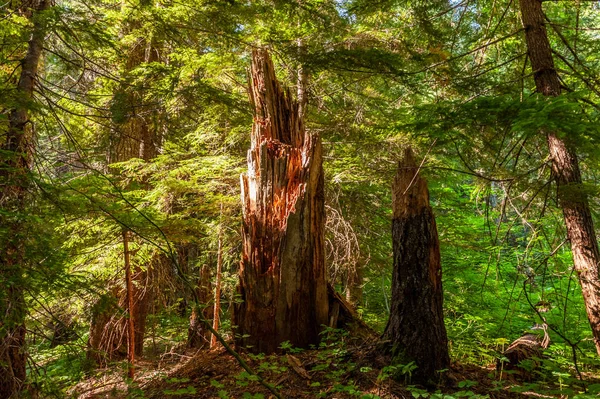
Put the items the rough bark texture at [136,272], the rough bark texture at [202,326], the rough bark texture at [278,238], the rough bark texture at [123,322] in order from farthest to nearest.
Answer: the rough bark texture at [123,322] → the rough bark texture at [136,272] → the rough bark texture at [202,326] → the rough bark texture at [278,238]

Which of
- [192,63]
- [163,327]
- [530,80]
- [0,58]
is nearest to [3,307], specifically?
[0,58]

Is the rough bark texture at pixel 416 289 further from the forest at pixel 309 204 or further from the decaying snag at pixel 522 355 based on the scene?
the decaying snag at pixel 522 355

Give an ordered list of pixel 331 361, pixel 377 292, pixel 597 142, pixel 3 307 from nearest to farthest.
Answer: pixel 597 142 < pixel 3 307 < pixel 331 361 < pixel 377 292

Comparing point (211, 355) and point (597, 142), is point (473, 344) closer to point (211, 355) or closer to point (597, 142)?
point (597, 142)

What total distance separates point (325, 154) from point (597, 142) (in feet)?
17.8

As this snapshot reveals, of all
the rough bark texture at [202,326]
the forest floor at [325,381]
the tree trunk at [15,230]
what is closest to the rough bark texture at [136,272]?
Result: the rough bark texture at [202,326]

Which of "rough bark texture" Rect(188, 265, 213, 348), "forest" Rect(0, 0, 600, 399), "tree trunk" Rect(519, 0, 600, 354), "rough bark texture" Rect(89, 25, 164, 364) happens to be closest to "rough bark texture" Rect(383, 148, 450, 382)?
"forest" Rect(0, 0, 600, 399)

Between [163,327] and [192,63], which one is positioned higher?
[192,63]

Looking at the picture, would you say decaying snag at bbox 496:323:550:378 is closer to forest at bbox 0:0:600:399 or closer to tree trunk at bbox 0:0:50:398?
forest at bbox 0:0:600:399

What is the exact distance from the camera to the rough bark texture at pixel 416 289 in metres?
3.63

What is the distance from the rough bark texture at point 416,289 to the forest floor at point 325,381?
0.60ft

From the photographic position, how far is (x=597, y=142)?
301cm

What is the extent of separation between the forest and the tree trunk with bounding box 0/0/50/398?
0.03 metres

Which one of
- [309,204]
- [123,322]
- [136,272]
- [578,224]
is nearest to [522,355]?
[578,224]
